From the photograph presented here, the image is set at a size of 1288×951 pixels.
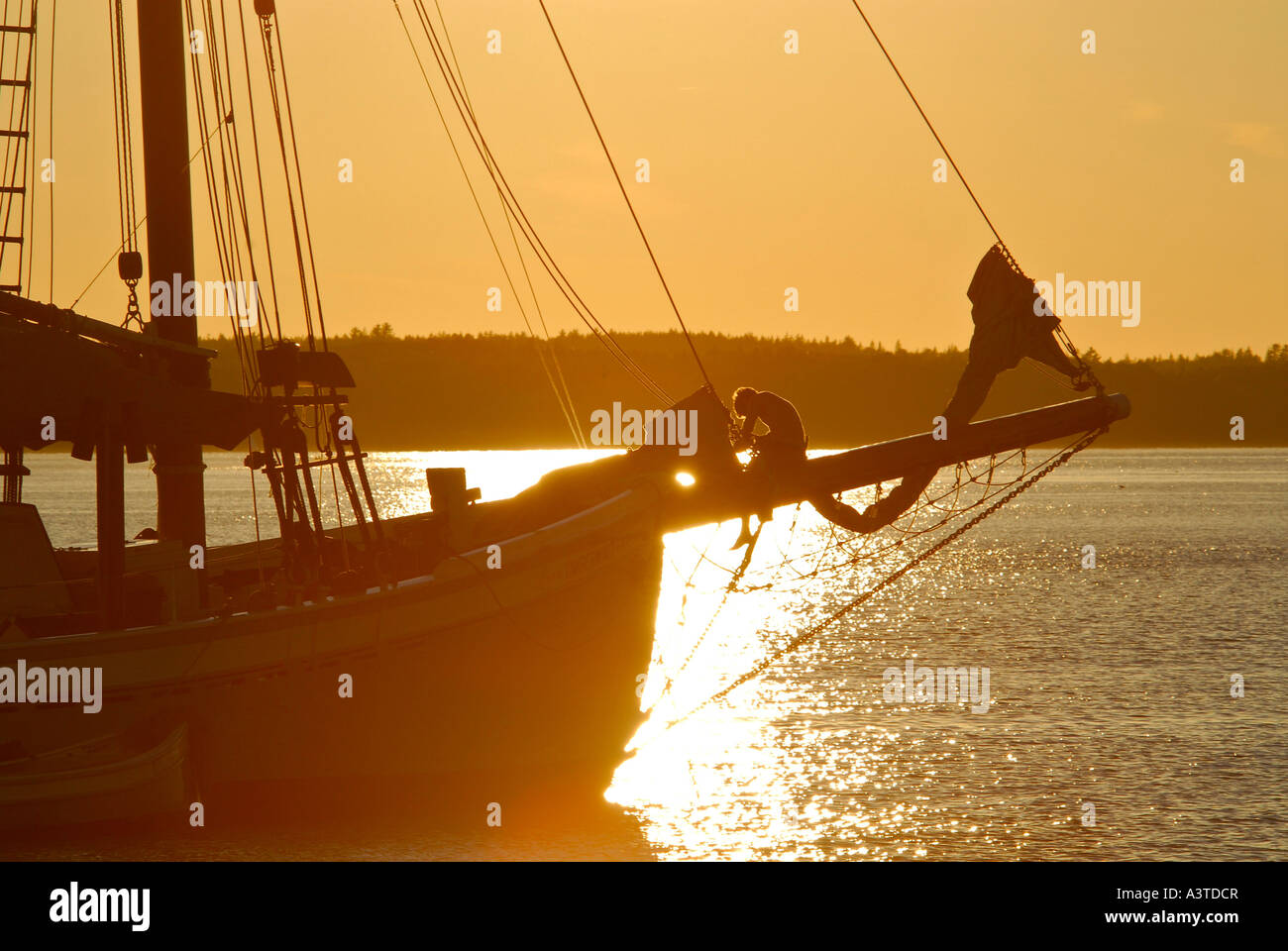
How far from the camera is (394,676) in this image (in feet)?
50.5

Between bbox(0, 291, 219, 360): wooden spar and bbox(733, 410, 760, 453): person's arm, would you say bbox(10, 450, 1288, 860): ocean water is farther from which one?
bbox(0, 291, 219, 360): wooden spar

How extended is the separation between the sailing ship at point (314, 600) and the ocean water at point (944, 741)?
81cm

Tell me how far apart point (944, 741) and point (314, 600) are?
405 inches

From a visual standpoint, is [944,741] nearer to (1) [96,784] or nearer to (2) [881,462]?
(2) [881,462]

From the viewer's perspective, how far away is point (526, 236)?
17625 millimetres

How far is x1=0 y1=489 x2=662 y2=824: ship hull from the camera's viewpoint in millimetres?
14938

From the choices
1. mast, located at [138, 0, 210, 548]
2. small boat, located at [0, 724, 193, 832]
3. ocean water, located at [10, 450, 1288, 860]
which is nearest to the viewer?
small boat, located at [0, 724, 193, 832]

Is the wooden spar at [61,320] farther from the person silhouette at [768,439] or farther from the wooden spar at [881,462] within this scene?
the person silhouette at [768,439]

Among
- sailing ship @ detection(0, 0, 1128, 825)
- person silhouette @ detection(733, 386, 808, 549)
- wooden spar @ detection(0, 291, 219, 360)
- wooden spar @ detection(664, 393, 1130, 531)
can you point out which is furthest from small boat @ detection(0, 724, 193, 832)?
person silhouette @ detection(733, 386, 808, 549)

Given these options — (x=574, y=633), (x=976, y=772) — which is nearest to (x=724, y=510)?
(x=574, y=633)

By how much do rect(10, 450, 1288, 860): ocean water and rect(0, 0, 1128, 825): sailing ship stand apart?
0.81 metres

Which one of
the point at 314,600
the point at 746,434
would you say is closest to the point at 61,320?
the point at 314,600

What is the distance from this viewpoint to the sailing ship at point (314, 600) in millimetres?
14891
